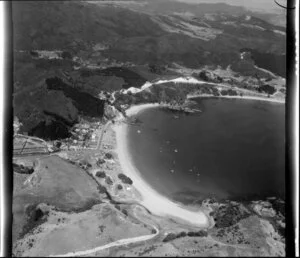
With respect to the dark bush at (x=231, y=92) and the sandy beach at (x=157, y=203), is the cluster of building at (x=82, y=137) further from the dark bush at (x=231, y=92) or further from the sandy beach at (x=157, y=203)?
the dark bush at (x=231, y=92)

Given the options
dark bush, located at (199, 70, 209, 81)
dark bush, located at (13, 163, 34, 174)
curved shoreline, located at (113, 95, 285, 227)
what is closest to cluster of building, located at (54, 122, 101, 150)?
curved shoreline, located at (113, 95, 285, 227)

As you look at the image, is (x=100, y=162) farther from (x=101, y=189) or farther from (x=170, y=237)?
(x=170, y=237)

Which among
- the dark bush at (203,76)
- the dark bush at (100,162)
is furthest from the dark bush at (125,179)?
the dark bush at (203,76)

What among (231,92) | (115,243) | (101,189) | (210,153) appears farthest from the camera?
(231,92)

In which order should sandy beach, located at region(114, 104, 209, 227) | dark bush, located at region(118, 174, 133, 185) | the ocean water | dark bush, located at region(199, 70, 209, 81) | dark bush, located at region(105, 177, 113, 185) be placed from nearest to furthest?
1. sandy beach, located at region(114, 104, 209, 227)
2. dark bush, located at region(105, 177, 113, 185)
3. dark bush, located at region(118, 174, 133, 185)
4. the ocean water
5. dark bush, located at region(199, 70, 209, 81)

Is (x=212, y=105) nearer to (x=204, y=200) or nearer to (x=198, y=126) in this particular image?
(x=198, y=126)

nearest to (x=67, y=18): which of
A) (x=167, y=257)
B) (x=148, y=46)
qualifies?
(x=148, y=46)

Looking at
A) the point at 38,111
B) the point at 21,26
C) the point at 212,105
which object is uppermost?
the point at 21,26

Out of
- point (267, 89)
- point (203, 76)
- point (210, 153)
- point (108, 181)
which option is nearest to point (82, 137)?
point (108, 181)

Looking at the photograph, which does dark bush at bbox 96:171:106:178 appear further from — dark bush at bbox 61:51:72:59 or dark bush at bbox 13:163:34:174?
dark bush at bbox 61:51:72:59
